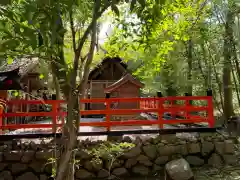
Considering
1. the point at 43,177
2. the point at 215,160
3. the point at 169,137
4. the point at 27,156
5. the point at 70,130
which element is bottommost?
the point at 43,177

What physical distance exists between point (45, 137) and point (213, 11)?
9.20m

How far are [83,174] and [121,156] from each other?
96cm

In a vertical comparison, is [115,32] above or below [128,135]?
above

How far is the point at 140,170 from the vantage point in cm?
541

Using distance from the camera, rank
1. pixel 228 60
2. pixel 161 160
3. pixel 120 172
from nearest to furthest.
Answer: pixel 120 172 < pixel 161 160 < pixel 228 60

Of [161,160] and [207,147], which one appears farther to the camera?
[207,147]

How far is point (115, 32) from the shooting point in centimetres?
337

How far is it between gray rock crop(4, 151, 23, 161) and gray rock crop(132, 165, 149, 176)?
104 inches

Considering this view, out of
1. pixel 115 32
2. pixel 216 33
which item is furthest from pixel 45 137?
pixel 216 33

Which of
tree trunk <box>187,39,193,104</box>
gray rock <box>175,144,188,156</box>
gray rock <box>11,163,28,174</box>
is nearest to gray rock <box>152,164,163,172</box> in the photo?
gray rock <box>175,144,188,156</box>

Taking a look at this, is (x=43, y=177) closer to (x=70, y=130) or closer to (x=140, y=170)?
(x=140, y=170)

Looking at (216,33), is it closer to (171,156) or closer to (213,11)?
(213,11)

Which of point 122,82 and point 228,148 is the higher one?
point 122,82

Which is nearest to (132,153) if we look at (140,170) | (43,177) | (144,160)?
(144,160)
